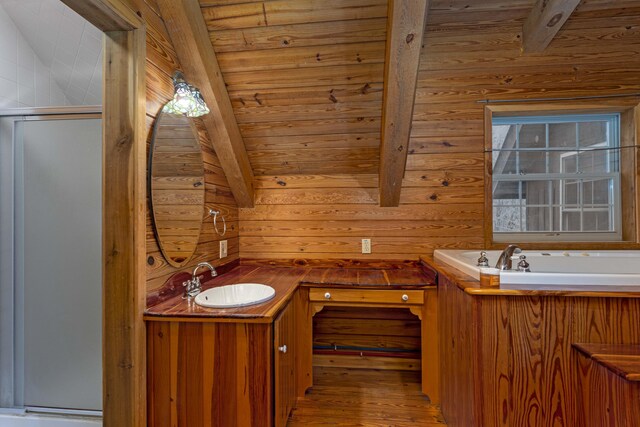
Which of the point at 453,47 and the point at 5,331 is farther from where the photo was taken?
the point at 453,47

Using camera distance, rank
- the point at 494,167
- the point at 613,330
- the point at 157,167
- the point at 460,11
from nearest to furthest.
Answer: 1. the point at 613,330
2. the point at 157,167
3. the point at 460,11
4. the point at 494,167

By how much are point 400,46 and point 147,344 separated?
1.71 m

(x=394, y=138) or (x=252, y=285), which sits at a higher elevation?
(x=394, y=138)

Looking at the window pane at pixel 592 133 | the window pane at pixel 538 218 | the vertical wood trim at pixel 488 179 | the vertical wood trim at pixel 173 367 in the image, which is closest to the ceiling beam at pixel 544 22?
the vertical wood trim at pixel 488 179

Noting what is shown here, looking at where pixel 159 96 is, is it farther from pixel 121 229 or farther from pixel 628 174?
pixel 628 174

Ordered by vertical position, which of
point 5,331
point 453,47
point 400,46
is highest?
point 453,47

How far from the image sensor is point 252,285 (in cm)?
171

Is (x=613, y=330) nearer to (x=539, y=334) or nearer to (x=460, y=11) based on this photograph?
(x=539, y=334)

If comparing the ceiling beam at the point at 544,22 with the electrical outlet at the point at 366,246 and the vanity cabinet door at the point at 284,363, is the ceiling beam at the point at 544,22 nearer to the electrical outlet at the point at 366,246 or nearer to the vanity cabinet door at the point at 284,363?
the electrical outlet at the point at 366,246

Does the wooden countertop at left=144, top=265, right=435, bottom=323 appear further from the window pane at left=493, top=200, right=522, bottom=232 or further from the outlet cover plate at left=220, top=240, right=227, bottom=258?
the window pane at left=493, top=200, right=522, bottom=232

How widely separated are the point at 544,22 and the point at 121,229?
8.05 ft

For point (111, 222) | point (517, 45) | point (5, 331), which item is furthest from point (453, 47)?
point (5, 331)

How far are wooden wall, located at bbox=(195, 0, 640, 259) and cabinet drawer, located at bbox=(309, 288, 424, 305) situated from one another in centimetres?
46

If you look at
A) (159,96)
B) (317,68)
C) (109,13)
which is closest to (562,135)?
(317,68)
